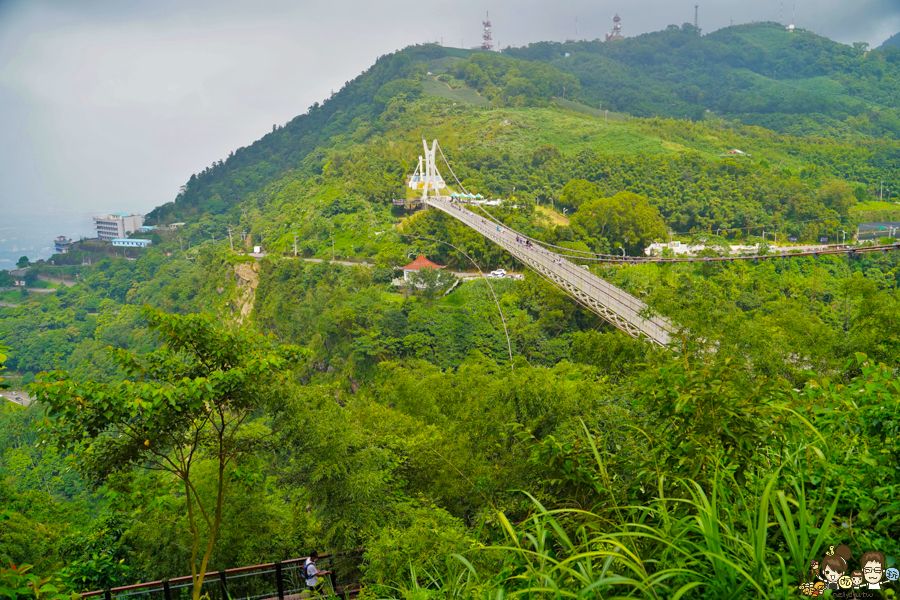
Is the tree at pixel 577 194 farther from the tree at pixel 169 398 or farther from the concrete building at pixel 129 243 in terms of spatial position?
the concrete building at pixel 129 243

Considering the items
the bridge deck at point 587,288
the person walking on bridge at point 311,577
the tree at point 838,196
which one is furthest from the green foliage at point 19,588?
the tree at point 838,196

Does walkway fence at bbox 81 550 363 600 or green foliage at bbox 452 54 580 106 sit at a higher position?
green foliage at bbox 452 54 580 106

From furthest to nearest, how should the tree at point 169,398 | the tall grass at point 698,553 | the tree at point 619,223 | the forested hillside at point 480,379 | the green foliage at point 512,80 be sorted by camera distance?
the green foliage at point 512,80 → the tree at point 619,223 → the tree at point 169,398 → the forested hillside at point 480,379 → the tall grass at point 698,553

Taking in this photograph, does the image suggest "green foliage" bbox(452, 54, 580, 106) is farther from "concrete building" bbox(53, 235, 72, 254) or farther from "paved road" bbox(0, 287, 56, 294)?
"concrete building" bbox(53, 235, 72, 254)

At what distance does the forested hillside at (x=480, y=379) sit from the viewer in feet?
7.95

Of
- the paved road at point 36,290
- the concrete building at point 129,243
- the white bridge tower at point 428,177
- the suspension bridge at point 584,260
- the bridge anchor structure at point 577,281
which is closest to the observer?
the bridge anchor structure at point 577,281

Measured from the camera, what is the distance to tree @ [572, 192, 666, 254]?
88.5 ft

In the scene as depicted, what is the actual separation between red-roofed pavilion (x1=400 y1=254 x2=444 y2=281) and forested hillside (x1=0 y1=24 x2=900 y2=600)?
0.76 meters

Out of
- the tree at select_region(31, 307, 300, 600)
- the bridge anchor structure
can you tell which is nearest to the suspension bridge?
the bridge anchor structure

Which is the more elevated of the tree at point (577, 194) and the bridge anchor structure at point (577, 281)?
the tree at point (577, 194)

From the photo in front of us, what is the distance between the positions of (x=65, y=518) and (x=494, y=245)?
66.6 ft

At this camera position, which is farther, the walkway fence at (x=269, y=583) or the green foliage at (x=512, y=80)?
the green foliage at (x=512, y=80)

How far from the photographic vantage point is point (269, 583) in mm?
5695

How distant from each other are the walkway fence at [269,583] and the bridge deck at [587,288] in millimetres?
6917
